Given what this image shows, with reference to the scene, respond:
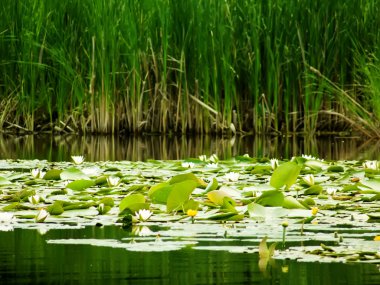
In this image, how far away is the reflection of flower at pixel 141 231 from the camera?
13.1ft

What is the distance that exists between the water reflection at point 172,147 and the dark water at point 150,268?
15.8ft

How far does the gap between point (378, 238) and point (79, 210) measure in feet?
5.23

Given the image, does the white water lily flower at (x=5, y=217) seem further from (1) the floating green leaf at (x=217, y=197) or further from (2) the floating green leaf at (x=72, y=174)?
(2) the floating green leaf at (x=72, y=174)

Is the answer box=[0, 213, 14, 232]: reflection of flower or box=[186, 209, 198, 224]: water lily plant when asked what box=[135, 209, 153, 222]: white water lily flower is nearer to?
box=[186, 209, 198, 224]: water lily plant

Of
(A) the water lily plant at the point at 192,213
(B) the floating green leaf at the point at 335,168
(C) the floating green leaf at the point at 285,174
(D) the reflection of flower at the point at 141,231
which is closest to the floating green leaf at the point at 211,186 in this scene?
(C) the floating green leaf at the point at 285,174

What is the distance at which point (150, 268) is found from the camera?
3262 millimetres

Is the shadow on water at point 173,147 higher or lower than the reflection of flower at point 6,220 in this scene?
higher

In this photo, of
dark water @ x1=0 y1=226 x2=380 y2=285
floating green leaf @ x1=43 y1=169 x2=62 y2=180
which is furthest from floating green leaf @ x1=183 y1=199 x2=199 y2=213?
floating green leaf @ x1=43 y1=169 x2=62 y2=180

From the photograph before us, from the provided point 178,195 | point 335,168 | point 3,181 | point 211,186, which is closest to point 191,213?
point 178,195

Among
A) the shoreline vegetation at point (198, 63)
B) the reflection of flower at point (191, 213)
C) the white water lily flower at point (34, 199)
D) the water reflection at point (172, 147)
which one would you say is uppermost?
the shoreline vegetation at point (198, 63)

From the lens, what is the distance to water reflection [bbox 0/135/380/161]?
8.80 metres

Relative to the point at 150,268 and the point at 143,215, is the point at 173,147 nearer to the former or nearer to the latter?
the point at 143,215

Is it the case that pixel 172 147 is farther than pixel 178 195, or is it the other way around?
pixel 172 147

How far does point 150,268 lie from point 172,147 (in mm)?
6663
